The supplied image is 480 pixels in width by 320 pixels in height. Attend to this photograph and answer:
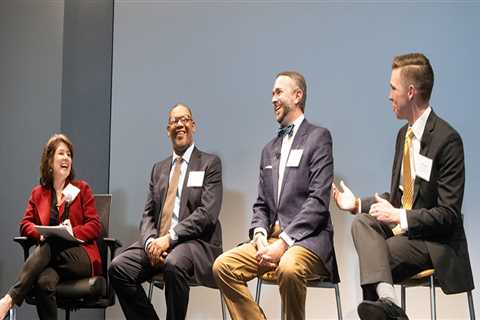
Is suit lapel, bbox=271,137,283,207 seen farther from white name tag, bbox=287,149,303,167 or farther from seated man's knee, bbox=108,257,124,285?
seated man's knee, bbox=108,257,124,285

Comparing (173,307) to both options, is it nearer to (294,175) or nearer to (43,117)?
(294,175)

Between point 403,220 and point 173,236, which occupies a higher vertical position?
point 403,220

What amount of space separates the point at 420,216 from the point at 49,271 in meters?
2.41

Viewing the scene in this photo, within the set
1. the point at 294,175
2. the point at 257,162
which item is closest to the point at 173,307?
the point at 294,175

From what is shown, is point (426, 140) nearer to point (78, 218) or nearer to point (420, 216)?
point (420, 216)

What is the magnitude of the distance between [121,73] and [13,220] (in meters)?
1.47

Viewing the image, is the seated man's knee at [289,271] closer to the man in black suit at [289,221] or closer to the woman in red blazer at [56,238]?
the man in black suit at [289,221]

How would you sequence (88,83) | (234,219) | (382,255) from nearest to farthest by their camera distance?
(382,255)
(234,219)
(88,83)

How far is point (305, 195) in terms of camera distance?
399cm

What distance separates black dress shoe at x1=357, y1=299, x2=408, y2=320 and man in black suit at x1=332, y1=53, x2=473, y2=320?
12cm

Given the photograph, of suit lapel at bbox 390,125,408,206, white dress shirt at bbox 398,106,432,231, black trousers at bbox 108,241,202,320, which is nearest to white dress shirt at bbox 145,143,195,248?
black trousers at bbox 108,241,202,320

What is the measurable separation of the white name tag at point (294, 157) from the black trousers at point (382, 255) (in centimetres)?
83

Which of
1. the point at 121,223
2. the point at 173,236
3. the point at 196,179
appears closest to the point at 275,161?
the point at 196,179

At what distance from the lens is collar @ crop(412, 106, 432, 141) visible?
3455 mm
